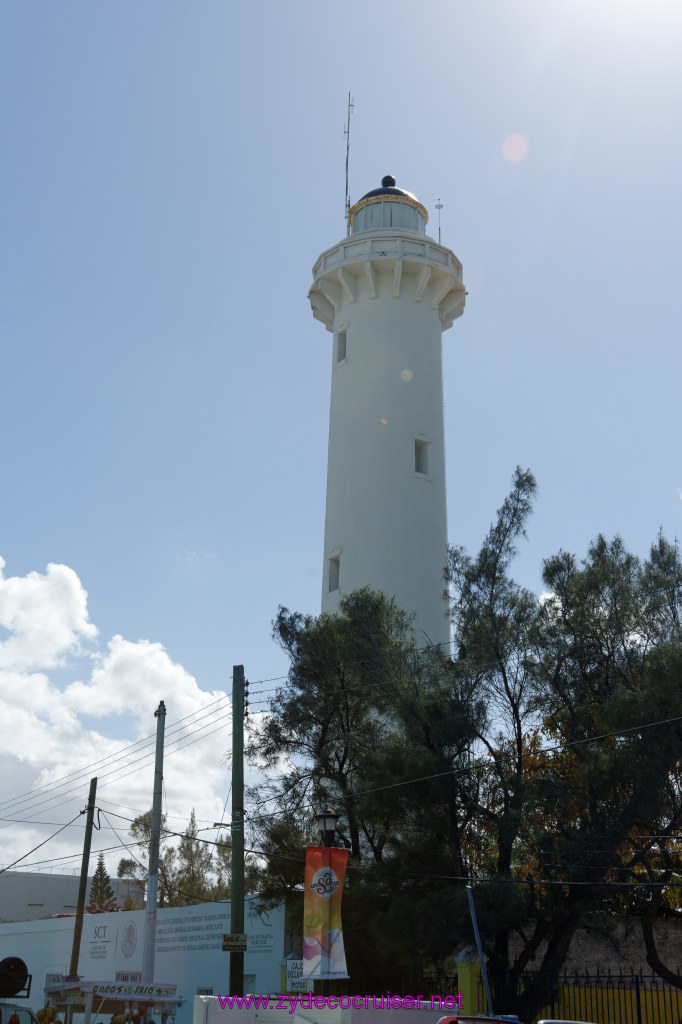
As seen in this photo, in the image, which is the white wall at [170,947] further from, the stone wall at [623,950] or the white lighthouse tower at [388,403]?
the white lighthouse tower at [388,403]

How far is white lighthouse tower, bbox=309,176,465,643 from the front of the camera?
32.2 meters

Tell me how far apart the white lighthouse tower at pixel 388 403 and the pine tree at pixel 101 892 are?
3143 cm

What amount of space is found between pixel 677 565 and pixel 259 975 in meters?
14.5

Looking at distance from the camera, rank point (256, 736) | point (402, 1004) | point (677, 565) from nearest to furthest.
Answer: point (402, 1004), point (677, 565), point (256, 736)

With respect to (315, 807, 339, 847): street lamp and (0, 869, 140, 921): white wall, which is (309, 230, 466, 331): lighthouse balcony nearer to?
(315, 807, 339, 847): street lamp

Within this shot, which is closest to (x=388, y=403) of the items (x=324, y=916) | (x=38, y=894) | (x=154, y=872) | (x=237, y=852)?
(x=154, y=872)

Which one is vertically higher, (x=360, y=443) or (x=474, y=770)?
(x=360, y=443)

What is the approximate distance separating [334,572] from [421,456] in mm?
5007

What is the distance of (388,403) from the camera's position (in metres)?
34.5

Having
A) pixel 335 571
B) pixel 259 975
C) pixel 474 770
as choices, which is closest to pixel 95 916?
pixel 259 975

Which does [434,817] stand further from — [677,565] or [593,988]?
[677,565]

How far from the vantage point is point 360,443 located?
112 ft

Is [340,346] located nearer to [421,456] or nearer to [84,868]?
[421,456]

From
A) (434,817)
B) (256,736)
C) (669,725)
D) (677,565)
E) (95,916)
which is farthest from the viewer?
(95,916)
